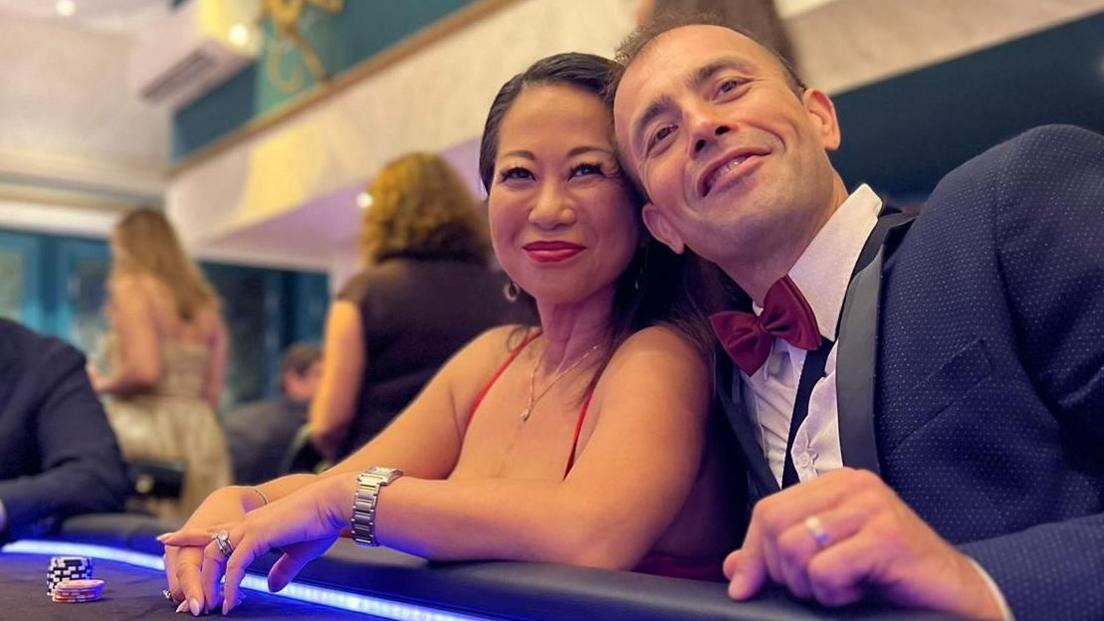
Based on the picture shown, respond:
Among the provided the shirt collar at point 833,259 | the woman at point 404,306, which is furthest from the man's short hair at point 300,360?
the shirt collar at point 833,259

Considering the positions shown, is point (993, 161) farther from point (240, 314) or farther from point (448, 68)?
point (240, 314)

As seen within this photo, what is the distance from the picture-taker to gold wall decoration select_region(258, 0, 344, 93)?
492 cm

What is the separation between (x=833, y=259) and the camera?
1.12 meters

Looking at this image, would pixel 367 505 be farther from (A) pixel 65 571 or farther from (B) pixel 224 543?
(A) pixel 65 571

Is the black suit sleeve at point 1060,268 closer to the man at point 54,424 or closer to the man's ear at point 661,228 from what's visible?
the man's ear at point 661,228

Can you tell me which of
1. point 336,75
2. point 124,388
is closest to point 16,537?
point 124,388

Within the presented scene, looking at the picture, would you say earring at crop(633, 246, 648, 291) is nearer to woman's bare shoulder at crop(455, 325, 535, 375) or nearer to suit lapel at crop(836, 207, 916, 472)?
woman's bare shoulder at crop(455, 325, 535, 375)

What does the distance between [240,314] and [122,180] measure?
1371 mm

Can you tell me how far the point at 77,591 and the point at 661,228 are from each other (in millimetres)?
783

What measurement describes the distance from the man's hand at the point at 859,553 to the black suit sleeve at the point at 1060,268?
0.23 metres

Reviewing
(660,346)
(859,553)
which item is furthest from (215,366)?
(859,553)

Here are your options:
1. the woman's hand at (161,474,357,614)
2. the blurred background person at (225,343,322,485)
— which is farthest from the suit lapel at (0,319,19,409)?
the blurred background person at (225,343,322,485)

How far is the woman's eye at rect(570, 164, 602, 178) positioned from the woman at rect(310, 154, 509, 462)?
116 cm

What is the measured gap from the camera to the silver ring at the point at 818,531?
0.70 meters
